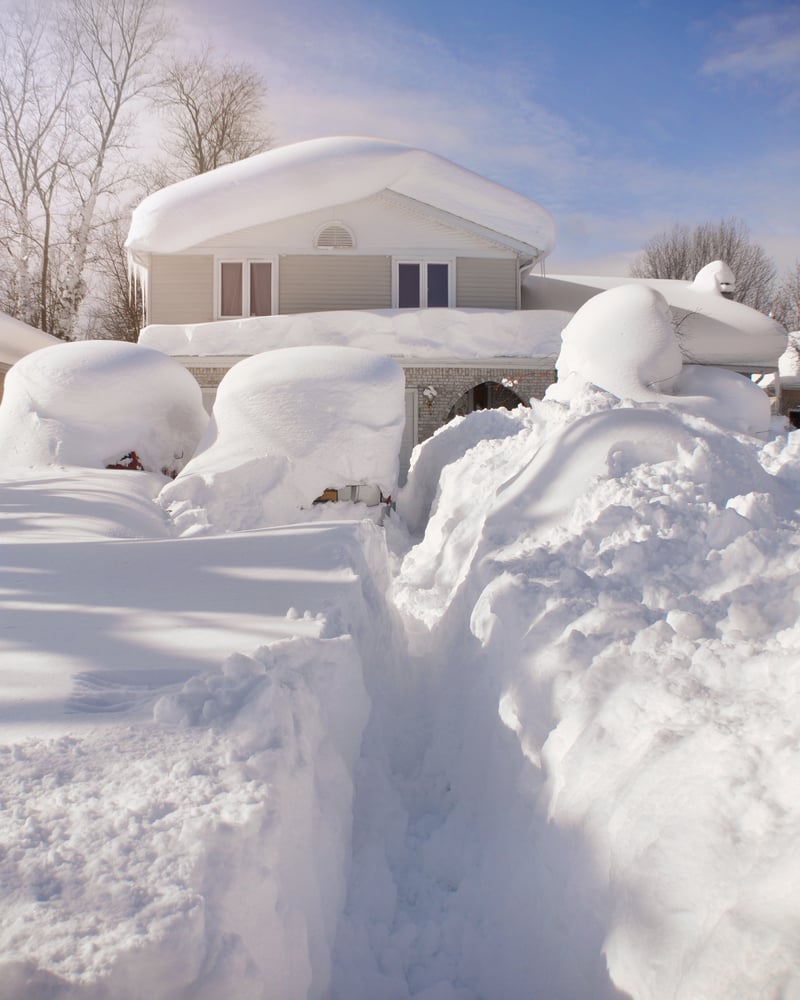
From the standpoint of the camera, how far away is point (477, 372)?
15.2m

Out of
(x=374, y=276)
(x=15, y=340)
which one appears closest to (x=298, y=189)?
(x=374, y=276)

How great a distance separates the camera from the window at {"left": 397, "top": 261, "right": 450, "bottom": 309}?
1648 cm

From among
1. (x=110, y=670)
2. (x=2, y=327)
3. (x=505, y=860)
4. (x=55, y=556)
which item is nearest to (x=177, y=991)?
(x=110, y=670)

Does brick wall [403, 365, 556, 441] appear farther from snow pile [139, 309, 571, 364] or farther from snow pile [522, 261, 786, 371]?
snow pile [522, 261, 786, 371]

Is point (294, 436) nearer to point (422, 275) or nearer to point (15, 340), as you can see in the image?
point (422, 275)

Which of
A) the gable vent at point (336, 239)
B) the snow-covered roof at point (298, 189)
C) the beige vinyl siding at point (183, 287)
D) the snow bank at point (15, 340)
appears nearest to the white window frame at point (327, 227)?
→ the gable vent at point (336, 239)

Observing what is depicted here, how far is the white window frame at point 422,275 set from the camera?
16391 mm

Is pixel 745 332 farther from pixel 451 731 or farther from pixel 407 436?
pixel 451 731

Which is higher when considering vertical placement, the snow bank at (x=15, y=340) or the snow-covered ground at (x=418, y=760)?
the snow bank at (x=15, y=340)

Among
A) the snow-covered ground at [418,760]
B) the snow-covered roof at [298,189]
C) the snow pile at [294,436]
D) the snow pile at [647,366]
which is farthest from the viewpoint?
the snow-covered roof at [298,189]

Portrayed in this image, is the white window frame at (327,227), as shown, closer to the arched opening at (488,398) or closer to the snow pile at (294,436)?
the arched opening at (488,398)

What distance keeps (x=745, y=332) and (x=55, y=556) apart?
16.1 metres

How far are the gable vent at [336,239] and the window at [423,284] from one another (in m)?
1.16

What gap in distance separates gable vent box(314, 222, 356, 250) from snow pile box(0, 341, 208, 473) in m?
7.19
